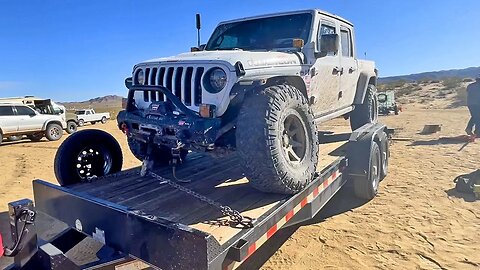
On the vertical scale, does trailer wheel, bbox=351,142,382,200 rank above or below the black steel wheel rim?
below

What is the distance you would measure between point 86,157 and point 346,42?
4556 millimetres

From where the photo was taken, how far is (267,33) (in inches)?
192

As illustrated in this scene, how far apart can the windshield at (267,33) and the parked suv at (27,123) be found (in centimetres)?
1339

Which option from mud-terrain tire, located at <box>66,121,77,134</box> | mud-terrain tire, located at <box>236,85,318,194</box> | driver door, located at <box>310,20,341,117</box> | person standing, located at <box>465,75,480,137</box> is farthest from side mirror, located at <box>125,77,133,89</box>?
mud-terrain tire, located at <box>66,121,77,134</box>

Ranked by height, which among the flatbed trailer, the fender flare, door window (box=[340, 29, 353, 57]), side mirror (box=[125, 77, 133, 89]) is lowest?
the flatbed trailer

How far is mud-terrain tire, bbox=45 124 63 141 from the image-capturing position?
16.3m

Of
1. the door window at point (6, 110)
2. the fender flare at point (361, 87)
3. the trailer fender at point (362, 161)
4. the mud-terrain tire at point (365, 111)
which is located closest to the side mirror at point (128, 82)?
the trailer fender at point (362, 161)

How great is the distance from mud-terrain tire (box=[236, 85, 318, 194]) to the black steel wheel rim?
5.83 feet

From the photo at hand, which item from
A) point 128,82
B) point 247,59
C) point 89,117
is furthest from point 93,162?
point 89,117

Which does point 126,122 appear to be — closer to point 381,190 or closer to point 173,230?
point 173,230

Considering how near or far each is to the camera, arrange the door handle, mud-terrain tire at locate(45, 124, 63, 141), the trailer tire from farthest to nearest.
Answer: mud-terrain tire at locate(45, 124, 63, 141) → the door handle → the trailer tire

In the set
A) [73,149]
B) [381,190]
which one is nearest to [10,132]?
[73,149]

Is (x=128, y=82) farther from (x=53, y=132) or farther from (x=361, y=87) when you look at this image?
(x=53, y=132)

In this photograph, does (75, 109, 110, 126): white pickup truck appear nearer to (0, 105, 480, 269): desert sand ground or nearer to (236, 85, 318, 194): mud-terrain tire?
(0, 105, 480, 269): desert sand ground
